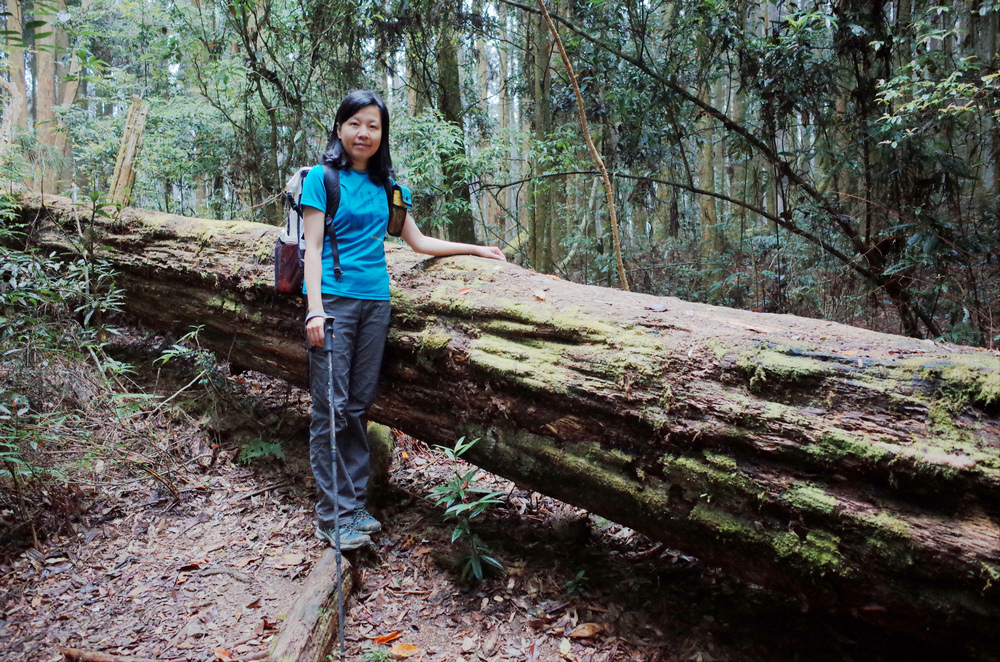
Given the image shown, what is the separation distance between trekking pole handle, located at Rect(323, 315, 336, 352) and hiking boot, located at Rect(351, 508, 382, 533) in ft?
3.53

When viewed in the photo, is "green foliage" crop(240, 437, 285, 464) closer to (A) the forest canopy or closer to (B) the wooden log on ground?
(B) the wooden log on ground

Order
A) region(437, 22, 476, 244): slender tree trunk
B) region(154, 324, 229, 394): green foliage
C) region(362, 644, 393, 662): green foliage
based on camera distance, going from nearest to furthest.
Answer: region(362, 644, 393, 662): green foliage, region(154, 324, 229, 394): green foliage, region(437, 22, 476, 244): slender tree trunk

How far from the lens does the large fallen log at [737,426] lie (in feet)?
7.02

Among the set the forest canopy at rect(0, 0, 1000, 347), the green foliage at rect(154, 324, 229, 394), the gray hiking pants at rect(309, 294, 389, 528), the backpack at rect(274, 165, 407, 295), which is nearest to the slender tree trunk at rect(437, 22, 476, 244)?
the forest canopy at rect(0, 0, 1000, 347)

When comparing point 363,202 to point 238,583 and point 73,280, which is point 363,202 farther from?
point 73,280

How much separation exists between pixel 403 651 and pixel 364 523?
2.72 feet

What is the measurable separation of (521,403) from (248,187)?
8141mm

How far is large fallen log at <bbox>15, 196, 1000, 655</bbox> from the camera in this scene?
214 centimetres

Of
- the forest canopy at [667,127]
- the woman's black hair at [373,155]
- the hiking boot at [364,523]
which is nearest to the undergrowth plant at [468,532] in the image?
the hiking boot at [364,523]

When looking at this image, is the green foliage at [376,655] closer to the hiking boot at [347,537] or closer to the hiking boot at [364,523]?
the hiking boot at [347,537]

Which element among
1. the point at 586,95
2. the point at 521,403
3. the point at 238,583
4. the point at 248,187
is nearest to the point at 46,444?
the point at 238,583

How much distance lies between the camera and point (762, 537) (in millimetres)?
2430

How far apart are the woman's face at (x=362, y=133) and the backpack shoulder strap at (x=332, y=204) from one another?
0.64 ft

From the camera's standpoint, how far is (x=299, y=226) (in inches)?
141
